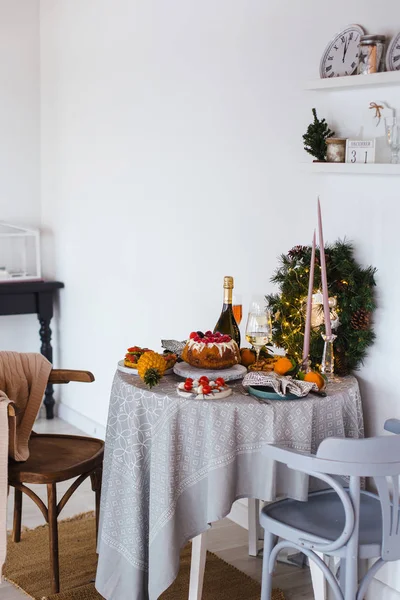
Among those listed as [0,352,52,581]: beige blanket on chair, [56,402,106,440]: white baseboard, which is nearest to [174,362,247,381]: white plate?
[0,352,52,581]: beige blanket on chair

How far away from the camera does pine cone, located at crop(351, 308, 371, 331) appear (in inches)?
103

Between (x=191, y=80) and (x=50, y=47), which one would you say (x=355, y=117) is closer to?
(x=191, y=80)

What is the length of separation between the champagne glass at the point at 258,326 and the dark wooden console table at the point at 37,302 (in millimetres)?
2155

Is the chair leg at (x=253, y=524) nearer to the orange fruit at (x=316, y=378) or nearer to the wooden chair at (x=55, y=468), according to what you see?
the wooden chair at (x=55, y=468)

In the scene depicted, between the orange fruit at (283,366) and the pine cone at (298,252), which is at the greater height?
the pine cone at (298,252)

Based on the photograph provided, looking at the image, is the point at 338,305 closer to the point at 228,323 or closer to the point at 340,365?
the point at 340,365

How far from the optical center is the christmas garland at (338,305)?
262 centimetres

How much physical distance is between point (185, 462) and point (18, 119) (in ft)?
9.63

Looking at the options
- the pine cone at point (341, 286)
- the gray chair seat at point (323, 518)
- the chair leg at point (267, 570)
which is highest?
the pine cone at point (341, 286)

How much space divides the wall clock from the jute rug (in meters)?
1.69

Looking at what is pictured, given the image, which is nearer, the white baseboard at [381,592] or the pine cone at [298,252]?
the white baseboard at [381,592]

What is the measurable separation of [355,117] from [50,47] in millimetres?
2511

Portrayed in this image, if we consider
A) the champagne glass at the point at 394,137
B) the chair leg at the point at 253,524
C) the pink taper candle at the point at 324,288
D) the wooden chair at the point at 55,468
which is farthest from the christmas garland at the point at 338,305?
the wooden chair at the point at 55,468

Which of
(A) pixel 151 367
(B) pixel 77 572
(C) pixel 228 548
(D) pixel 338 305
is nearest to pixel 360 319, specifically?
(D) pixel 338 305
